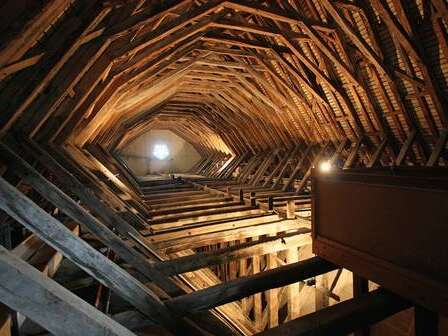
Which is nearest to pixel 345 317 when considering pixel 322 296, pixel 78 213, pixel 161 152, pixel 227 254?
pixel 227 254

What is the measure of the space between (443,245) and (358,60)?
6178mm

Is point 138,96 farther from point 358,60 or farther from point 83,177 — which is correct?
point 358,60

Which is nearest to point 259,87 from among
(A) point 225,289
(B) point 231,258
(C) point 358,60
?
(C) point 358,60

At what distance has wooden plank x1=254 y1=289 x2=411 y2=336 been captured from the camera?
173cm

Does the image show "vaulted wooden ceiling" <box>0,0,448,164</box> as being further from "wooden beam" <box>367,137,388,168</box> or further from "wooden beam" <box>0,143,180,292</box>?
"wooden beam" <box>0,143,180,292</box>

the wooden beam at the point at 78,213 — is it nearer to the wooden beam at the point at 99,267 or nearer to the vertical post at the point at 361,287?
the wooden beam at the point at 99,267

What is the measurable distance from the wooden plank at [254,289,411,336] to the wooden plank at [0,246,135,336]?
91 centimetres

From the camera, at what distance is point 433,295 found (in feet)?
5.95

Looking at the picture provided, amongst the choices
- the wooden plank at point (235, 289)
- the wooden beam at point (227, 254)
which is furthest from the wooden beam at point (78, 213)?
the wooden plank at point (235, 289)

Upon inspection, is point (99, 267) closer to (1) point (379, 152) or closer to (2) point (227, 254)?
(2) point (227, 254)

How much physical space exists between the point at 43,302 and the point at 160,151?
24.4m

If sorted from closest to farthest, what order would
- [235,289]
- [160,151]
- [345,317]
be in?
1. [345,317]
2. [235,289]
3. [160,151]

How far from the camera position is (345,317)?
1.86 meters

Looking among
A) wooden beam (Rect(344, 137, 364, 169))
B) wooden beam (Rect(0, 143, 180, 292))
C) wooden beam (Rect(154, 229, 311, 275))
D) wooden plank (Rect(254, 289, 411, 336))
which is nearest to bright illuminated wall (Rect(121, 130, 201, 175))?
wooden beam (Rect(344, 137, 364, 169))
